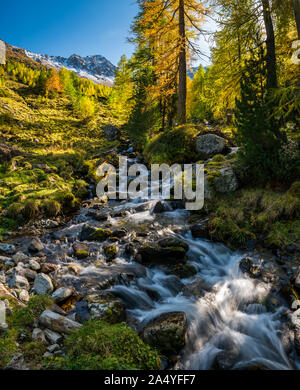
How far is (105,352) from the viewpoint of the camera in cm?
292

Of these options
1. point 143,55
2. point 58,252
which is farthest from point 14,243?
point 143,55

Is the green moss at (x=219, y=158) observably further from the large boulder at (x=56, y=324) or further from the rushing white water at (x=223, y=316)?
the large boulder at (x=56, y=324)

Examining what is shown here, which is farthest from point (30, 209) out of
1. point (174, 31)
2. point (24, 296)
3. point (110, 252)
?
point (174, 31)

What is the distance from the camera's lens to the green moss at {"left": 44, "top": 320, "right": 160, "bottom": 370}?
2715mm

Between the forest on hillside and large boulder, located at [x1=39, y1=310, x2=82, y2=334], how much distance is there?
0.02 m

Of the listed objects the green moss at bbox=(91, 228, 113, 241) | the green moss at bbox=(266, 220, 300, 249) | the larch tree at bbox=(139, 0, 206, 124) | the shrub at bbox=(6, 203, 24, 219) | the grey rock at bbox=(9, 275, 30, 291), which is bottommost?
the grey rock at bbox=(9, 275, 30, 291)

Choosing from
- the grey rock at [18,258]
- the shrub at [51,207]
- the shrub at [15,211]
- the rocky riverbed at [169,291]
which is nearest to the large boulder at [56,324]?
the rocky riverbed at [169,291]

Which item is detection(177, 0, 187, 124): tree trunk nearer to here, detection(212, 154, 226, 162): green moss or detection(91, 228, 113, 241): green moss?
detection(212, 154, 226, 162): green moss

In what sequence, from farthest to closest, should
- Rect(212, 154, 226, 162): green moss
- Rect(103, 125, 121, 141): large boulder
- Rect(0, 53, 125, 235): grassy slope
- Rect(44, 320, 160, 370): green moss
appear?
Rect(103, 125, 121, 141): large boulder, Rect(212, 154, 226, 162): green moss, Rect(0, 53, 125, 235): grassy slope, Rect(44, 320, 160, 370): green moss

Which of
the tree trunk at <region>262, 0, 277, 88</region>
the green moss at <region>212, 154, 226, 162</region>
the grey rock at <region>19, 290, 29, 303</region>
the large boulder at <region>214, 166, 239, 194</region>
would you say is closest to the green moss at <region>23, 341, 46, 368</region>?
the grey rock at <region>19, 290, 29, 303</region>

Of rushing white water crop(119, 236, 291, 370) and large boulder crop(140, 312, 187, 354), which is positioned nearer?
large boulder crop(140, 312, 187, 354)

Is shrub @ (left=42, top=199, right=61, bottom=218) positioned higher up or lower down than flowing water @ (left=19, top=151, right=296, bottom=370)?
higher up

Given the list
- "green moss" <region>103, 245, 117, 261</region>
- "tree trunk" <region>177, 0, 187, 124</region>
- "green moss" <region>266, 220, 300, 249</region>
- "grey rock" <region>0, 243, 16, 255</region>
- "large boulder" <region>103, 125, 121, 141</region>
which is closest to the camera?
"grey rock" <region>0, 243, 16, 255</region>

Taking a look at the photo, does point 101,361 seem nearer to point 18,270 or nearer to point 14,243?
point 18,270
